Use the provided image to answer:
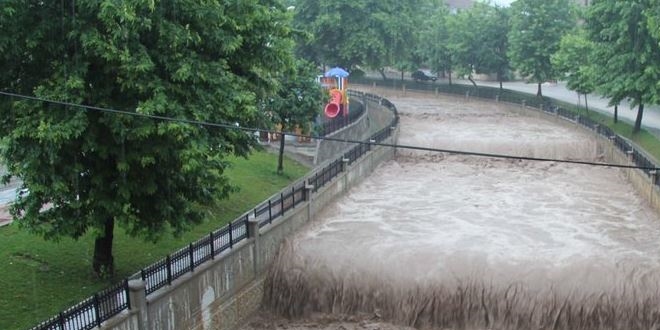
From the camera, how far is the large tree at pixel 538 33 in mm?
46812

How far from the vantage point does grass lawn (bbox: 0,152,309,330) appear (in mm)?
14492

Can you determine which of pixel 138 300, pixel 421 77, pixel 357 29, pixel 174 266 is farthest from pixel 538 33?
pixel 138 300

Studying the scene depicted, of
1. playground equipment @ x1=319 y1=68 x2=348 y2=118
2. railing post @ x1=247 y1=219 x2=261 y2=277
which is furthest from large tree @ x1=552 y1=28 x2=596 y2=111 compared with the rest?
railing post @ x1=247 y1=219 x2=261 y2=277

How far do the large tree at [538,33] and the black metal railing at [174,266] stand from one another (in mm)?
27762

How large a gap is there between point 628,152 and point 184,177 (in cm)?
2055

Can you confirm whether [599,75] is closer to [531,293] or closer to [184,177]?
[531,293]

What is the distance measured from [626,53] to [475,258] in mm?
19555

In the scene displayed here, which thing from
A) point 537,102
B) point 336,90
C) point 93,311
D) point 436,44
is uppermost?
point 436,44

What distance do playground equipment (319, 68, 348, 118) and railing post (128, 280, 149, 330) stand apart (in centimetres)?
2707

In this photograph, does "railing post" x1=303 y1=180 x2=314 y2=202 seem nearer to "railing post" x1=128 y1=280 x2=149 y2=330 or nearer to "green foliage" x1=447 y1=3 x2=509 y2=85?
"railing post" x1=128 y1=280 x2=149 y2=330

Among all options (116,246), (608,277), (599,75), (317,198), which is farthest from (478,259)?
(599,75)

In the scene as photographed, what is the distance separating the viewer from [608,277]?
17344 millimetres

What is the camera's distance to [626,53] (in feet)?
109

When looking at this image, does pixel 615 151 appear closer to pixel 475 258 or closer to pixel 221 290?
pixel 475 258
